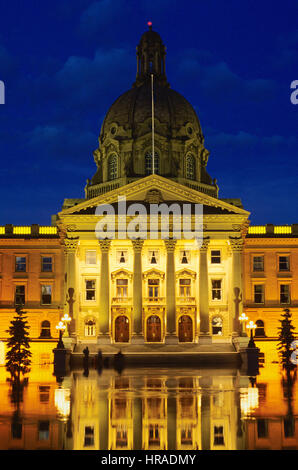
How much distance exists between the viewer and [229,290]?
213 ft

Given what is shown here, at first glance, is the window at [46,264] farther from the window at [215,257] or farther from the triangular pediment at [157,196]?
the window at [215,257]

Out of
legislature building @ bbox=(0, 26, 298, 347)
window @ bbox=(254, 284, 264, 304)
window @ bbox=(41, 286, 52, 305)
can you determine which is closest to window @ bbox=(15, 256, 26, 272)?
legislature building @ bbox=(0, 26, 298, 347)

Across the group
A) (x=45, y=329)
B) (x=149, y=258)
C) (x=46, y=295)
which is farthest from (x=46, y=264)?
(x=149, y=258)

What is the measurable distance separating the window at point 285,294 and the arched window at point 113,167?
24908 millimetres

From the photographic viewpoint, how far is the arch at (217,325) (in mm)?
66562

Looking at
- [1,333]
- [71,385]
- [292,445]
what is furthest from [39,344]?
[292,445]

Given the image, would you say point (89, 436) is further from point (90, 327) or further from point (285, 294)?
point (285, 294)

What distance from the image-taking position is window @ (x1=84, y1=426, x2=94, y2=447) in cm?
1820

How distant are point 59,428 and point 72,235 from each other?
43075mm

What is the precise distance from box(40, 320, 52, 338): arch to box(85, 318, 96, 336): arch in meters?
9.72

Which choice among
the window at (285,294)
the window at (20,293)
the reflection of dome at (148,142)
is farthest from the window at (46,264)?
the window at (285,294)

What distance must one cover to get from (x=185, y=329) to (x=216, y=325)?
3316 millimetres

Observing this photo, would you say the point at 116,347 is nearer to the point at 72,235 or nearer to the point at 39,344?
the point at 72,235
